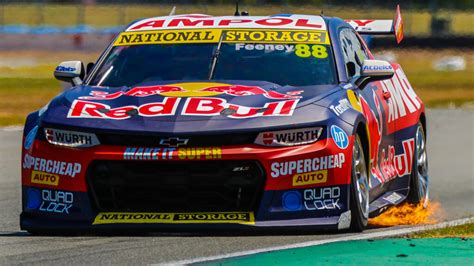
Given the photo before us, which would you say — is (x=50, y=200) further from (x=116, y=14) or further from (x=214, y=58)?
(x=116, y=14)

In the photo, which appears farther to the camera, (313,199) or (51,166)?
(51,166)

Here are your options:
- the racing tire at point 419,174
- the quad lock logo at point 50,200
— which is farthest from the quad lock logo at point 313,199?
the racing tire at point 419,174

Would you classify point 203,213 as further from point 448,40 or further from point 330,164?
point 448,40

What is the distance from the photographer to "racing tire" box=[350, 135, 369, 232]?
7531mm

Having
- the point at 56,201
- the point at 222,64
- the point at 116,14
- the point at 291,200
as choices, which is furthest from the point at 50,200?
the point at 116,14

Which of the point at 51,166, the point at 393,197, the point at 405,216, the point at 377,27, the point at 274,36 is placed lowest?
the point at 405,216

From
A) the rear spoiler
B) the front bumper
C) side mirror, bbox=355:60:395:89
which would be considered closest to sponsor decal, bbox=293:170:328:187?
the front bumper

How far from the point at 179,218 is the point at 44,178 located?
2.61 ft

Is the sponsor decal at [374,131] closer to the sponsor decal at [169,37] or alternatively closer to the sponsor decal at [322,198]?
the sponsor decal at [322,198]

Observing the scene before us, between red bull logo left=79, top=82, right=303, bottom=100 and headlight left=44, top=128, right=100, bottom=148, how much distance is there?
14.2 inches

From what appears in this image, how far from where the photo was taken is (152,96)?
25.2 ft

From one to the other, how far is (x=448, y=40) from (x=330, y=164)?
14.7 m

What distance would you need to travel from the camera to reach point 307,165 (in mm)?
7285

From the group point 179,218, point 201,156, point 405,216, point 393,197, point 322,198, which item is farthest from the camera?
point 405,216
